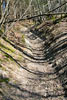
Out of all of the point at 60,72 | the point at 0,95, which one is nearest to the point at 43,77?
the point at 60,72

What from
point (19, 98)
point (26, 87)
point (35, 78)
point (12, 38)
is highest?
point (12, 38)

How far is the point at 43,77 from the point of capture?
28.1ft

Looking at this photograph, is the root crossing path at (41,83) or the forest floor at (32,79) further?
the root crossing path at (41,83)

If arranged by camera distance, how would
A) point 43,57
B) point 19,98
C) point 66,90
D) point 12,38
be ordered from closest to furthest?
point 19,98, point 66,90, point 43,57, point 12,38

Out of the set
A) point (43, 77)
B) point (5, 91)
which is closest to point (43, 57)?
point (43, 77)

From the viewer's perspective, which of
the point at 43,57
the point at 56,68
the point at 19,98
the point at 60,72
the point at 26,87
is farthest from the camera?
the point at 43,57

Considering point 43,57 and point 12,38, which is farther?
point 12,38

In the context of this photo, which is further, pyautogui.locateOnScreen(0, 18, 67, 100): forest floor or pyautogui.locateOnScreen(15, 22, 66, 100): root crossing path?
pyautogui.locateOnScreen(15, 22, 66, 100): root crossing path

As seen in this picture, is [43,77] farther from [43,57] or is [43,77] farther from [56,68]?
[43,57]

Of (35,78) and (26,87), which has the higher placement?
(35,78)

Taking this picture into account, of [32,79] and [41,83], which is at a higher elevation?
[32,79]

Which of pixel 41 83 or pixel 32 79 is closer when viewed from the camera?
pixel 41 83

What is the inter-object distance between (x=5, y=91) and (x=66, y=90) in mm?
2975

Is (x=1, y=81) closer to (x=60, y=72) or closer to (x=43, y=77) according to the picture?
(x=43, y=77)
